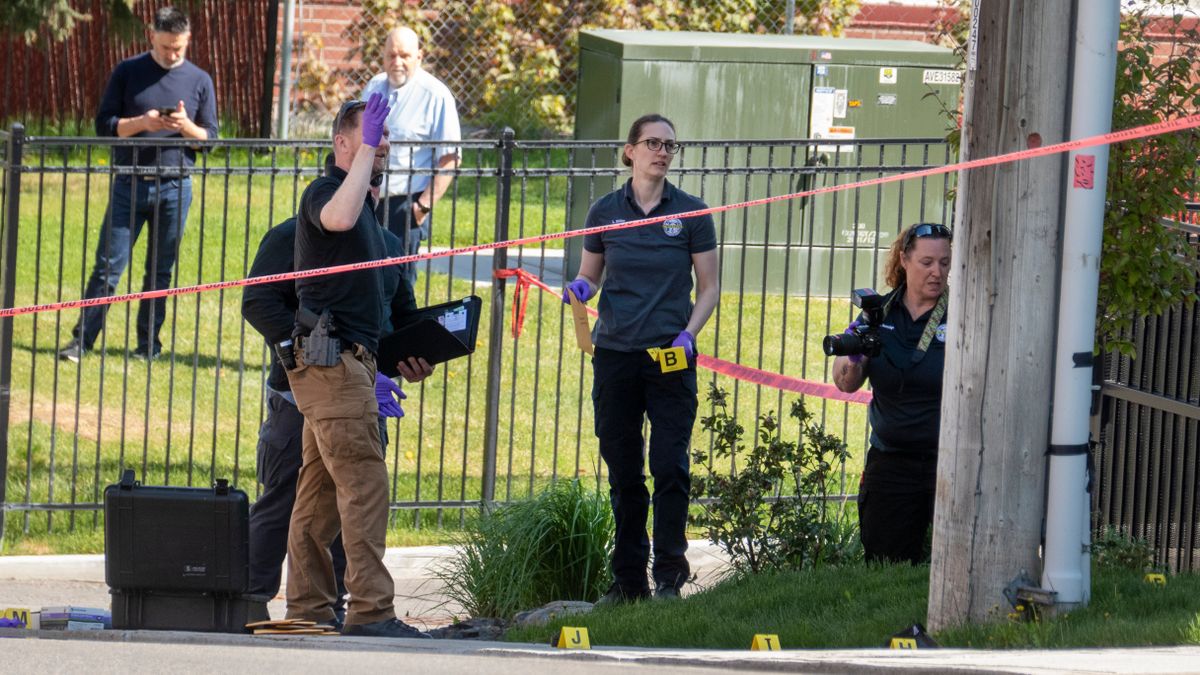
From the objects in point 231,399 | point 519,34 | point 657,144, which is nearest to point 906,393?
point 657,144

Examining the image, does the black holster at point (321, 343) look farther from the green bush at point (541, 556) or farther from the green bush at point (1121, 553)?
the green bush at point (1121, 553)

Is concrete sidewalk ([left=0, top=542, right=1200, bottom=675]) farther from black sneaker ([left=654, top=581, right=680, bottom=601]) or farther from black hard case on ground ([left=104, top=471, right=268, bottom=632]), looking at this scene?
black sneaker ([left=654, top=581, right=680, bottom=601])

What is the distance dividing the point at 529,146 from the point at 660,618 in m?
2.86

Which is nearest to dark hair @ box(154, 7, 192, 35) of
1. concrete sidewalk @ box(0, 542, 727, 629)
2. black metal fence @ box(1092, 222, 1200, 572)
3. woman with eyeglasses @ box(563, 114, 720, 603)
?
concrete sidewalk @ box(0, 542, 727, 629)

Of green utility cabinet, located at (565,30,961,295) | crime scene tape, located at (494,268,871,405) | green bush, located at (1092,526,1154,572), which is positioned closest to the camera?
green bush, located at (1092,526,1154,572)

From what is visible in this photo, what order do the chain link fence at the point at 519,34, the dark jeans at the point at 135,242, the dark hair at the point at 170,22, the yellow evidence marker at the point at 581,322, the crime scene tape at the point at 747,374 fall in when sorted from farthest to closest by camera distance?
the chain link fence at the point at 519,34
the dark hair at the point at 170,22
the dark jeans at the point at 135,242
the crime scene tape at the point at 747,374
the yellow evidence marker at the point at 581,322

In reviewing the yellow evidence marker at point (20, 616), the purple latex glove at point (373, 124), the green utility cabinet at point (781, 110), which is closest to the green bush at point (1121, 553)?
the purple latex glove at point (373, 124)

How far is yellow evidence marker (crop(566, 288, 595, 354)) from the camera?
22.9 ft

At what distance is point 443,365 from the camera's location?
1063 cm

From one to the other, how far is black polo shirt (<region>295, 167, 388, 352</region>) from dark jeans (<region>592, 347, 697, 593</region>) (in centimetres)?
113

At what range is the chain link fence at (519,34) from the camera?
17094mm

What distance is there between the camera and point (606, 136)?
12.8 meters

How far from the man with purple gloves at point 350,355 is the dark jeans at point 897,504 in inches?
68.7

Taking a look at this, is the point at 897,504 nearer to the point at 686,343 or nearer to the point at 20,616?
the point at 686,343
